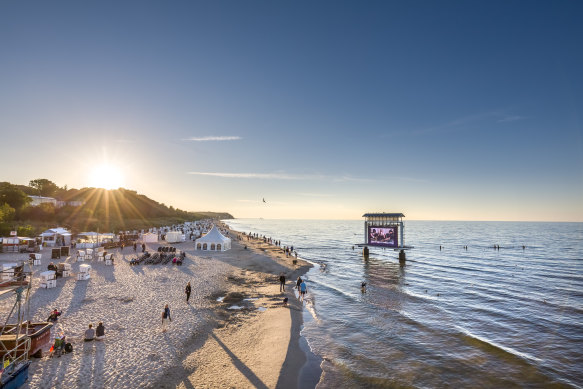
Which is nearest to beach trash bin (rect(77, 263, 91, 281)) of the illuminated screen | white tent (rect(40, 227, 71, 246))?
white tent (rect(40, 227, 71, 246))

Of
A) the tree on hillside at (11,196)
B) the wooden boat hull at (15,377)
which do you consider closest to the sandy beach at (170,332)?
the wooden boat hull at (15,377)

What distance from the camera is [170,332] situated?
1484 cm

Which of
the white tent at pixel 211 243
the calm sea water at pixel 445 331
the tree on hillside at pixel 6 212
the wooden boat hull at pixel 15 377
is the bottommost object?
the calm sea water at pixel 445 331

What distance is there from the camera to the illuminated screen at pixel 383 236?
47591 millimetres

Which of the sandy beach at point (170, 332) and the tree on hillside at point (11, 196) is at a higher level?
the tree on hillside at point (11, 196)

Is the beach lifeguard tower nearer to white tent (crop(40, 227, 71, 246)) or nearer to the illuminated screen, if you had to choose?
the illuminated screen

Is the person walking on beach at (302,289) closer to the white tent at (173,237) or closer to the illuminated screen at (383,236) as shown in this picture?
the illuminated screen at (383,236)

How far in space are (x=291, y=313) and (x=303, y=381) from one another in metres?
8.05

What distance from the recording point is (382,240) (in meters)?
48.5

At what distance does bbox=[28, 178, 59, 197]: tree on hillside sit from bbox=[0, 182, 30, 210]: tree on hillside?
6285 cm

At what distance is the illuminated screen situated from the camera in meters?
47.6

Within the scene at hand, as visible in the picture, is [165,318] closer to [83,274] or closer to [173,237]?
[83,274]

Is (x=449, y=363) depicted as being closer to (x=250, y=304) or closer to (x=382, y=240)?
(x=250, y=304)

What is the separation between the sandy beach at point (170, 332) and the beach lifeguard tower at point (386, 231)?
26.1 m
